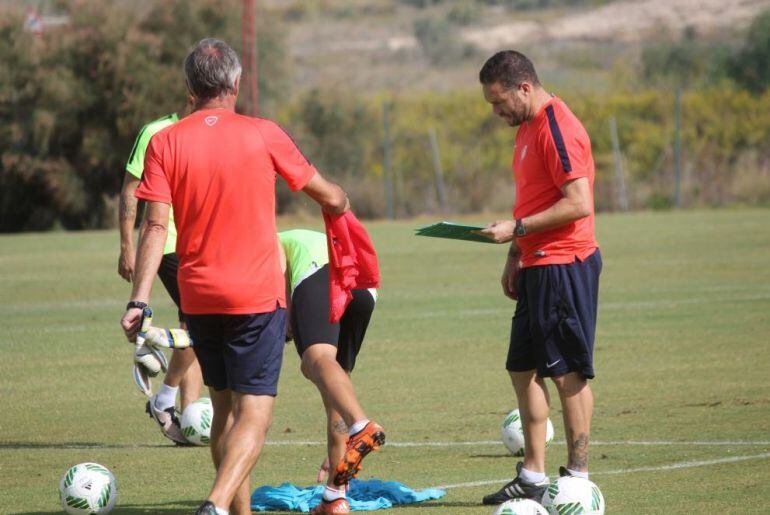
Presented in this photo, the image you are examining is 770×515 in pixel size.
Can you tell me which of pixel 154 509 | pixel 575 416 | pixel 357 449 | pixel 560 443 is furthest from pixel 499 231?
pixel 560 443

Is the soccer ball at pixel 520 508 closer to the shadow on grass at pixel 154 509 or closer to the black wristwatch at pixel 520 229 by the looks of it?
the black wristwatch at pixel 520 229

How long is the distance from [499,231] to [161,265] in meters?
3.32

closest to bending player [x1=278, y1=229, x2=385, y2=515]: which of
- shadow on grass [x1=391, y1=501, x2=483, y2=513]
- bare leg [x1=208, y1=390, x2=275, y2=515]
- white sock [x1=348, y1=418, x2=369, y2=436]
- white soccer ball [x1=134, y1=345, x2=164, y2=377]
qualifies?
white sock [x1=348, y1=418, x2=369, y2=436]

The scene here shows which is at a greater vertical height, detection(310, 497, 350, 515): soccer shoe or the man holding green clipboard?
the man holding green clipboard

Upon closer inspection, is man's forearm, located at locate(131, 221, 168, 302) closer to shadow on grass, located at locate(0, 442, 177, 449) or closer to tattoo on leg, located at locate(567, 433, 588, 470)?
tattoo on leg, located at locate(567, 433, 588, 470)

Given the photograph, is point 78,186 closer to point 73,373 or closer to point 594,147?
point 594,147

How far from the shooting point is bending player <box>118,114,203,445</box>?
371 inches

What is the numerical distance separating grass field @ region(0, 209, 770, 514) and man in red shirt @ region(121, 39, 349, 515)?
4.09 ft

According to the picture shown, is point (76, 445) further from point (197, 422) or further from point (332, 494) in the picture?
point (332, 494)

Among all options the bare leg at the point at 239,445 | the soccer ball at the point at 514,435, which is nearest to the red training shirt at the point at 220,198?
the bare leg at the point at 239,445

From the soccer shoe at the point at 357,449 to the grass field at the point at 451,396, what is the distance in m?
0.59

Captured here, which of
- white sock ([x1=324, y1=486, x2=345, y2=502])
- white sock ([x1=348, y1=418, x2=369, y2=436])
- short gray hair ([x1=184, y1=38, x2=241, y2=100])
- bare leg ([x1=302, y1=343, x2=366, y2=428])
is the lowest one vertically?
white sock ([x1=324, y1=486, x2=345, y2=502])

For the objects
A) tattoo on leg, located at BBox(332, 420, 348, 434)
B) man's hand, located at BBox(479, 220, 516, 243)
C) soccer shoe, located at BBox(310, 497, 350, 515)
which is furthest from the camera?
tattoo on leg, located at BBox(332, 420, 348, 434)

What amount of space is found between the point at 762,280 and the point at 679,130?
2181 centimetres
